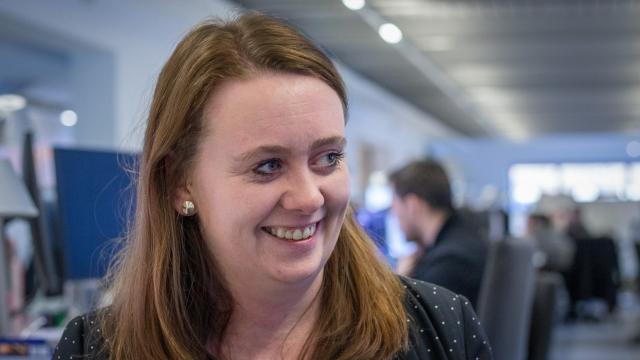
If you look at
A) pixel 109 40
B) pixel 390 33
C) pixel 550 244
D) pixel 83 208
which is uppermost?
pixel 390 33

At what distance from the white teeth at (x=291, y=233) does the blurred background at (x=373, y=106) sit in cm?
29

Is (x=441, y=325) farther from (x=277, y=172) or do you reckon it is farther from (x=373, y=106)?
(x=373, y=106)

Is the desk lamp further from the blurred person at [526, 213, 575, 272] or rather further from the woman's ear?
the blurred person at [526, 213, 575, 272]

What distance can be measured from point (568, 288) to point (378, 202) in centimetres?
255

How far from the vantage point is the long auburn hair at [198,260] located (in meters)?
1.13

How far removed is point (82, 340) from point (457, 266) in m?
2.26

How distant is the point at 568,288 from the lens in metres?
10.1

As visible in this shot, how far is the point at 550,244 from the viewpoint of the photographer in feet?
30.6

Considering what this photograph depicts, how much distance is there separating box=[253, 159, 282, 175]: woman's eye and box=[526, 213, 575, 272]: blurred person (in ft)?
27.4

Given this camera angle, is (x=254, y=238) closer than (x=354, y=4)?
Yes

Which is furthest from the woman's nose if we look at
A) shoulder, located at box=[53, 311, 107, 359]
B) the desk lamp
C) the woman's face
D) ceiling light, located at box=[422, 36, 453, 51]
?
ceiling light, located at box=[422, 36, 453, 51]

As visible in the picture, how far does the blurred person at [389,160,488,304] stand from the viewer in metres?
3.34

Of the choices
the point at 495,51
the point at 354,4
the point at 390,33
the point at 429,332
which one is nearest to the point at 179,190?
the point at 429,332

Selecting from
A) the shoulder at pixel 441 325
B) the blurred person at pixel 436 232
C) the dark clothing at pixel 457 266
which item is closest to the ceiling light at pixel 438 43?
the blurred person at pixel 436 232
